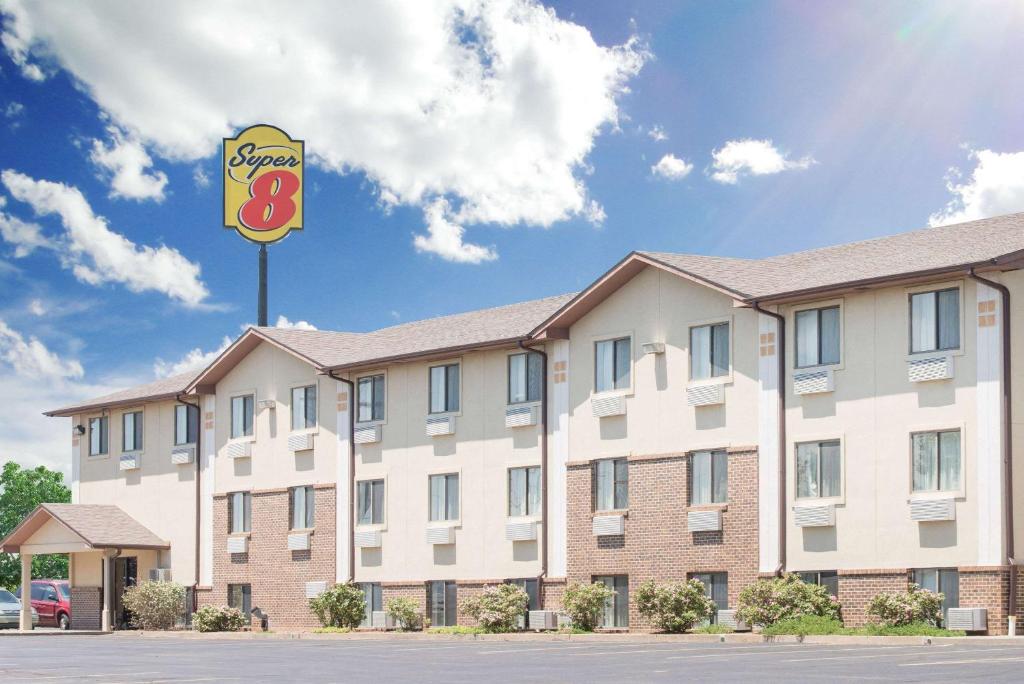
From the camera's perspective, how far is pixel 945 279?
→ 32625mm

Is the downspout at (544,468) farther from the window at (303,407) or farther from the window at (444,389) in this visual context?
the window at (303,407)

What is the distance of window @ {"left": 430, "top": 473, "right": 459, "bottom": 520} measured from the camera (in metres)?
43.2

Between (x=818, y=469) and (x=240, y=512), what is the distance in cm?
2128

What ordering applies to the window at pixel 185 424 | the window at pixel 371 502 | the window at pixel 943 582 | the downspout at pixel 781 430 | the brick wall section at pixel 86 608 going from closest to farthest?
1. the window at pixel 943 582
2. the downspout at pixel 781 430
3. the window at pixel 371 502
4. the window at pixel 185 424
5. the brick wall section at pixel 86 608

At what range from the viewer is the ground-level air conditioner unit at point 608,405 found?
38938mm

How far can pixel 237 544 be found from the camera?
49.2 m

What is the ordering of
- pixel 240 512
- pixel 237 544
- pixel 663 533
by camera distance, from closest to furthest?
1. pixel 663 533
2. pixel 237 544
3. pixel 240 512

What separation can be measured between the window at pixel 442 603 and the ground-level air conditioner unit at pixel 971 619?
15190 mm

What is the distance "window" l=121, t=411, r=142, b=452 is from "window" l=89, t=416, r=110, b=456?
39.1 inches

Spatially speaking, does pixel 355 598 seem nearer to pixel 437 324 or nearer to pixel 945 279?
pixel 437 324

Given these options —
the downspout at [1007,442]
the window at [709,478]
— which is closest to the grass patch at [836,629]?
the downspout at [1007,442]

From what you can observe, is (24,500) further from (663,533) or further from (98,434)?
(663,533)

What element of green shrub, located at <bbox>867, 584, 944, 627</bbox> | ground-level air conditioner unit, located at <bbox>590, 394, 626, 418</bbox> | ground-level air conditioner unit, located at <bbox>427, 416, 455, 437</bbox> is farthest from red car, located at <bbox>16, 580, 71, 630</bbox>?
green shrub, located at <bbox>867, 584, 944, 627</bbox>

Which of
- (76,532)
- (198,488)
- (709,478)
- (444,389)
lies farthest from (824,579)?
(76,532)
